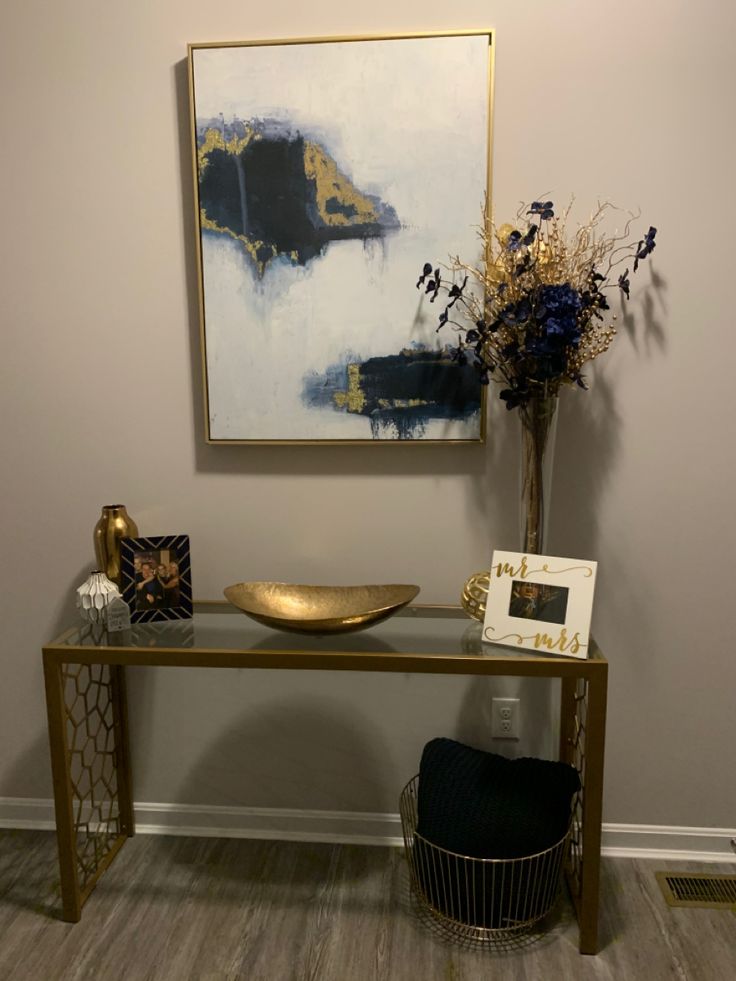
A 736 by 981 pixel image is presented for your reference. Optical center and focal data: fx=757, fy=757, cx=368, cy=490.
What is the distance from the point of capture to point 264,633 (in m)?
1.70

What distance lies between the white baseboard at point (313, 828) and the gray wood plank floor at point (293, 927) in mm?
35

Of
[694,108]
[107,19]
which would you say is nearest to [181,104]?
[107,19]

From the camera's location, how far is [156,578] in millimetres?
1792

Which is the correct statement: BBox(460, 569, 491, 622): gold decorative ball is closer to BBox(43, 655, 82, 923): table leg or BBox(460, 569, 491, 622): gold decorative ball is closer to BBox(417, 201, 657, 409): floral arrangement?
BBox(417, 201, 657, 409): floral arrangement

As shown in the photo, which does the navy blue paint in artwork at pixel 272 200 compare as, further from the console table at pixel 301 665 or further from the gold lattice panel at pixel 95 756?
the gold lattice panel at pixel 95 756

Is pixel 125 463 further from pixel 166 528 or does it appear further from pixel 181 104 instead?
pixel 181 104

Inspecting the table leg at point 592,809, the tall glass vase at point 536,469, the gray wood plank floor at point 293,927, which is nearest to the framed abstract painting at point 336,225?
the tall glass vase at point 536,469

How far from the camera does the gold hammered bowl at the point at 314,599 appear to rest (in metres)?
1.77

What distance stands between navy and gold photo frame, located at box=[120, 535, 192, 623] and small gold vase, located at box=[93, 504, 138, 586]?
4 cm

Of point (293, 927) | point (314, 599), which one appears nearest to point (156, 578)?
point (314, 599)

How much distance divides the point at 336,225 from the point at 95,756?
1483mm

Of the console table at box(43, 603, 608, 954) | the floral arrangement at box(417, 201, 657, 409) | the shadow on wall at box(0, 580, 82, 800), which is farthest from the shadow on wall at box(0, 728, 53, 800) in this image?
the floral arrangement at box(417, 201, 657, 409)

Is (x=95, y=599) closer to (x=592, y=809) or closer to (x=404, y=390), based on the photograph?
(x=404, y=390)

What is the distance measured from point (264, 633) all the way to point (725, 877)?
128 cm
